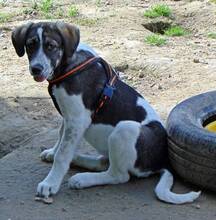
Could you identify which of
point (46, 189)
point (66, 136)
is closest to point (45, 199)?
point (46, 189)

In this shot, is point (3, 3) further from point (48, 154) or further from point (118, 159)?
point (118, 159)

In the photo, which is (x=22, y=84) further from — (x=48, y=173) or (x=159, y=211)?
(x=159, y=211)

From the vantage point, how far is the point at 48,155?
526 centimetres

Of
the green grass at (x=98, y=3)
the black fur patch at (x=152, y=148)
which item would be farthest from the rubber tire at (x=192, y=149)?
the green grass at (x=98, y=3)

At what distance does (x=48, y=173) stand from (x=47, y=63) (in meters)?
0.99

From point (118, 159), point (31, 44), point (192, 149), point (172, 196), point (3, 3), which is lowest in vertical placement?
point (3, 3)

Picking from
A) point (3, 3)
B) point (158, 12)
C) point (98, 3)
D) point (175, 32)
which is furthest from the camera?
point (3, 3)

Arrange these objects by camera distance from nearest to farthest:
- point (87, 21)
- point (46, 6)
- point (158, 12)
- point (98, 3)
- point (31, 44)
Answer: point (31, 44), point (87, 21), point (158, 12), point (46, 6), point (98, 3)

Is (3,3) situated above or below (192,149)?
below

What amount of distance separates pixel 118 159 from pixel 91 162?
447mm

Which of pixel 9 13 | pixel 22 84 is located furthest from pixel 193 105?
pixel 9 13

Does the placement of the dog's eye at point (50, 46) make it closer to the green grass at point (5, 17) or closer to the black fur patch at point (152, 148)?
the black fur patch at point (152, 148)

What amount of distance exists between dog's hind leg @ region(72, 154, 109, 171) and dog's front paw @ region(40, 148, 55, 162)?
0.18 meters

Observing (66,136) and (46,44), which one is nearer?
(46,44)
